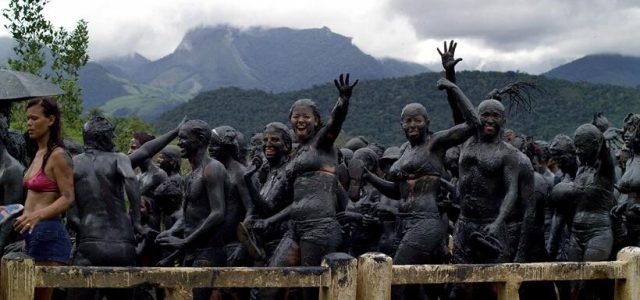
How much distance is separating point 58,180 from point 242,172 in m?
2.43

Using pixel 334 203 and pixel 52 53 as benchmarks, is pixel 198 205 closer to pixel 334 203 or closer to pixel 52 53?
pixel 334 203

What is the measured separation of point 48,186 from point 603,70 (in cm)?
8250

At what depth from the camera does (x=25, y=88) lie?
7.38 meters

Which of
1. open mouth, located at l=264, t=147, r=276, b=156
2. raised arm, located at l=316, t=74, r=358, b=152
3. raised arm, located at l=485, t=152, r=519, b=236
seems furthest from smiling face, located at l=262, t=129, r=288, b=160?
raised arm, located at l=485, t=152, r=519, b=236

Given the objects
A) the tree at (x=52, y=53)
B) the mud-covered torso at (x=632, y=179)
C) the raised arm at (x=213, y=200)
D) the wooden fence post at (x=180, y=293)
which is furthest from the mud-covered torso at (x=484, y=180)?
the tree at (x=52, y=53)

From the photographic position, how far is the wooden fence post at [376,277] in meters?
5.63

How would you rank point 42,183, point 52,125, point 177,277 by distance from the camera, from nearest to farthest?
point 177,277, point 42,183, point 52,125

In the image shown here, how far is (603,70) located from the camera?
82.4 meters

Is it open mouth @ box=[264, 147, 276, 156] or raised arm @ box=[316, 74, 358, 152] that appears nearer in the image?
raised arm @ box=[316, 74, 358, 152]

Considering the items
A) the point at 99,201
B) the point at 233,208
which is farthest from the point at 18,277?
the point at 233,208

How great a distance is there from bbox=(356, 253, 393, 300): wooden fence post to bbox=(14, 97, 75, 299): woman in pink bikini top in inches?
90.0

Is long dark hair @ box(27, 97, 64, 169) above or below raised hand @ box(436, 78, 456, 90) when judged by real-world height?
below

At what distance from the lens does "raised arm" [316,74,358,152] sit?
23.1 ft

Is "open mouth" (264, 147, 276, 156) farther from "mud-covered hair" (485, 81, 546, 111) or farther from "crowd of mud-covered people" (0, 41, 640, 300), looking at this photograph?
"mud-covered hair" (485, 81, 546, 111)
